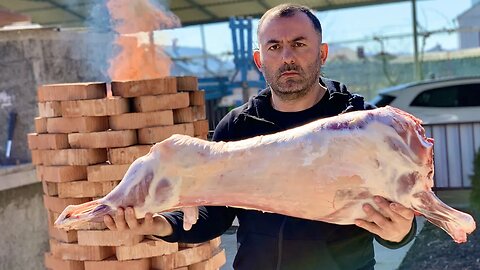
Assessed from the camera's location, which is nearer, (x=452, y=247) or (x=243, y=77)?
(x=452, y=247)

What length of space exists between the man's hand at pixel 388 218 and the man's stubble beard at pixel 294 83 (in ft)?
1.42

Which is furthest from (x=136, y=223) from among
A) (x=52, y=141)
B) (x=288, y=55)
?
(x=52, y=141)

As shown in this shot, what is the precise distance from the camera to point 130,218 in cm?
190

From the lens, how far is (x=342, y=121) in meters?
1.77

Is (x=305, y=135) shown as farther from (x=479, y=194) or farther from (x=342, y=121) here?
(x=479, y=194)

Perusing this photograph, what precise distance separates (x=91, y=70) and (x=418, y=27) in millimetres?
9523

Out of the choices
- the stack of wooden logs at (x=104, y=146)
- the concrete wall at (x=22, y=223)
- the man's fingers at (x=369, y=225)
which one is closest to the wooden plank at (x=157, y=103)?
the stack of wooden logs at (x=104, y=146)

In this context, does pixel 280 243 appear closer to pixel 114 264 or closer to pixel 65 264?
pixel 114 264

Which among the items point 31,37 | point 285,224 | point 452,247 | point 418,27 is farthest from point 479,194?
point 418,27

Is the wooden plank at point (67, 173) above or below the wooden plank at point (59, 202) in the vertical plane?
above

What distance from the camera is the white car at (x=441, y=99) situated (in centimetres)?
962

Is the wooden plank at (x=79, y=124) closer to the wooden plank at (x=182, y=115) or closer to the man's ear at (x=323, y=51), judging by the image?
the wooden plank at (x=182, y=115)

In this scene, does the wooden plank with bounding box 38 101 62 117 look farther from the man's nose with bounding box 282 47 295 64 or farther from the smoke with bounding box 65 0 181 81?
the man's nose with bounding box 282 47 295 64

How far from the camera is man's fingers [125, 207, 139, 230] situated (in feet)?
6.20
